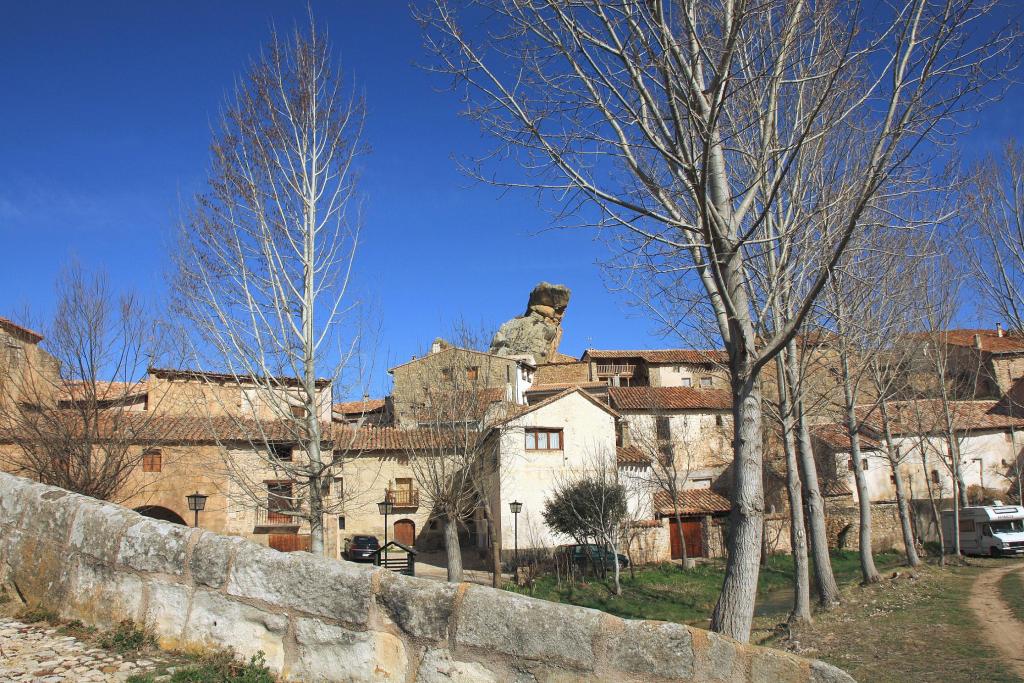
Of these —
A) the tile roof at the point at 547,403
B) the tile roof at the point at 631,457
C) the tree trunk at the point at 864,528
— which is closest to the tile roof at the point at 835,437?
the tile roof at the point at 631,457

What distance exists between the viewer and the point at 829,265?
16.2 feet

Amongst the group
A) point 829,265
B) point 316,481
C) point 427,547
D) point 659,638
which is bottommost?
point 427,547

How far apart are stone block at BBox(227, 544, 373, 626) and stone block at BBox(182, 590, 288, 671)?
9 centimetres

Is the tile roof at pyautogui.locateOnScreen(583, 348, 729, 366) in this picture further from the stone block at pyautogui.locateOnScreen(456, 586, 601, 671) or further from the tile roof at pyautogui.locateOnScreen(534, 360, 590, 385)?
the stone block at pyautogui.locateOnScreen(456, 586, 601, 671)

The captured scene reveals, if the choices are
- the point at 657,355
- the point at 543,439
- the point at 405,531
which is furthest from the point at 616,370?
the point at 405,531

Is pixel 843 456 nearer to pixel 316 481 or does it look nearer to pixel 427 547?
pixel 427 547

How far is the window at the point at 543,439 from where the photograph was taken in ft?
94.7

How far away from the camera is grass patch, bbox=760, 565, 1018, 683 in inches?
372

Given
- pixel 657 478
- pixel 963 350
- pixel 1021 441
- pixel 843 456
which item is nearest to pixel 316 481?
pixel 657 478

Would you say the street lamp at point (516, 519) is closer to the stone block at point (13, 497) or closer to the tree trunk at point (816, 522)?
the tree trunk at point (816, 522)

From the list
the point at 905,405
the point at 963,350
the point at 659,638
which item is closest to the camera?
the point at 659,638

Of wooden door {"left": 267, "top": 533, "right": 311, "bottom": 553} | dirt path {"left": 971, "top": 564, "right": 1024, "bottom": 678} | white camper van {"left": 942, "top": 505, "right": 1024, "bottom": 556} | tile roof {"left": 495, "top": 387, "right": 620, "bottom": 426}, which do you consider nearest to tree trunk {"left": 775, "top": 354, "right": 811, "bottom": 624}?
dirt path {"left": 971, "top": 564, "right": 1024, "bottom": 678}

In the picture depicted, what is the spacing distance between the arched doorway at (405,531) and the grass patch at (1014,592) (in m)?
22.2

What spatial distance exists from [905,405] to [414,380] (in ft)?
76.2
